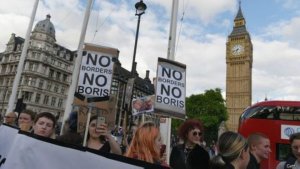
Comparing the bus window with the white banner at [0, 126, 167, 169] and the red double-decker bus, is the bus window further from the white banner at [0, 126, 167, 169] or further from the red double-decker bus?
the white banner at [0, 126, 167, 169]

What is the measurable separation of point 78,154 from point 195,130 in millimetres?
1918

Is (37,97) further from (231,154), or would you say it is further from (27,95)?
(231,154)

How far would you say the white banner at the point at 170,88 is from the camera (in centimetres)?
632

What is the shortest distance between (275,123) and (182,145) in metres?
9.26

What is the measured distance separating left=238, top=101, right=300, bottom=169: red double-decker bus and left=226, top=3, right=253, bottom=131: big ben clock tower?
81.5 m

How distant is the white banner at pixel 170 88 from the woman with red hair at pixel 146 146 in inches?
119

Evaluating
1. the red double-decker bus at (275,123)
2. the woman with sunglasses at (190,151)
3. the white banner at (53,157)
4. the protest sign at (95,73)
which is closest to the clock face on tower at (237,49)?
the red double-decker bus at (275,123)

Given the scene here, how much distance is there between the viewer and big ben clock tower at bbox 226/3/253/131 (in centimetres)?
9294

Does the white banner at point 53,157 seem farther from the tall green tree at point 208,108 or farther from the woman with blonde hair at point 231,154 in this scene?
the tall green tree at point 208,108

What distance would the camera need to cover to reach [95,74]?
6086 millimetres

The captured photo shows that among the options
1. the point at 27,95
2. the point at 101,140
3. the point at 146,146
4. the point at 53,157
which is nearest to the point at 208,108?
the point at 27,95

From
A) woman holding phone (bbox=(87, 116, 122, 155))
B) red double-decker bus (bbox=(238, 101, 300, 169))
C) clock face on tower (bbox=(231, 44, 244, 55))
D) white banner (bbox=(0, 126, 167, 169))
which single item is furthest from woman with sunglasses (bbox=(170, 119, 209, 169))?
clock face on tower (bbox=(231, 44, 244, 55))

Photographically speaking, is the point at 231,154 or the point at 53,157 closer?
the point at 53,157

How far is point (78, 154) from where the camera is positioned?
94.7 inches
